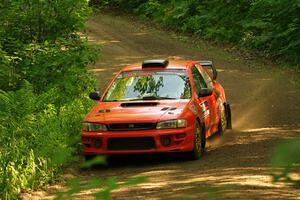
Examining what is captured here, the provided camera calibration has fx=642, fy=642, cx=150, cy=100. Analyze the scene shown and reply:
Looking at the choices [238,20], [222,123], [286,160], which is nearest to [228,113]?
[222,123]

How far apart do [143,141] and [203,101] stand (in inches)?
72.5

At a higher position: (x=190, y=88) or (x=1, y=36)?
(x=1, y=36)

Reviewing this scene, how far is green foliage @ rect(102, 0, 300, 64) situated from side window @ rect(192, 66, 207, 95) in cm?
575

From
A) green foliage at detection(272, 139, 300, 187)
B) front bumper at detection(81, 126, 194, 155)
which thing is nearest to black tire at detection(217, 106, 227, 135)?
front bumper at detection(81, 126, 194, 155)

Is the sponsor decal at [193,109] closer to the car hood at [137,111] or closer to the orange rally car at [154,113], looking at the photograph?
the orange rally car at [154,113]

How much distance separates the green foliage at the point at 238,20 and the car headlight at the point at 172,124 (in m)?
7.89

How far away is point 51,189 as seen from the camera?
347 inches

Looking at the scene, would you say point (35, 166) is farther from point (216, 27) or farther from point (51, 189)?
point (216, 27)

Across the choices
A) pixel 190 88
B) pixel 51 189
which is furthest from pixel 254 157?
pixel 51 189

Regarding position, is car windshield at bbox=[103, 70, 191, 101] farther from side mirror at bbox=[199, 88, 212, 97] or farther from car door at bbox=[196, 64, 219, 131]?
car door at bbox=[196, 64, 219, 131]

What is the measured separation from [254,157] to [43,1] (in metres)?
6.75

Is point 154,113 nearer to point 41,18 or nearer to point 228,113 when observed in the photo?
point 228,113

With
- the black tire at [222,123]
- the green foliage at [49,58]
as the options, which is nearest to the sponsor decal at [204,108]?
the black tire at [222,123]

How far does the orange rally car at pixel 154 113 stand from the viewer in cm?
997
